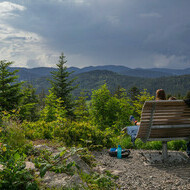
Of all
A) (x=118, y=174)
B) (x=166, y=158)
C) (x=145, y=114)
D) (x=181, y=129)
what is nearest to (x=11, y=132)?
(x=118, y=174)

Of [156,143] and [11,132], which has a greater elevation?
[11,132]

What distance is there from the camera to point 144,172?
3.51 m

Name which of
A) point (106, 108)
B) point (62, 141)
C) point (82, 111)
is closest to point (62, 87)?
point (82, 111)

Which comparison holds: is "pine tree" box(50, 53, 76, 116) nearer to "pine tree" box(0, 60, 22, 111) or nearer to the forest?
"pine tree" box(0, 60, 22, 111)

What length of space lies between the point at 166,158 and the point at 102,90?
5.75m

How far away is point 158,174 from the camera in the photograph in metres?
3.42

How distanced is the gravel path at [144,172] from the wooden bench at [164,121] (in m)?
0.48

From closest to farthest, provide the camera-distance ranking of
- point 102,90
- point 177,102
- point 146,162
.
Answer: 1. point 177,102
2. point 146,162
3. point 102,90

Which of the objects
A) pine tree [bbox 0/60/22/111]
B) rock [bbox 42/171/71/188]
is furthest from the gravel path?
pine tree [bbox 0/60/22/111]

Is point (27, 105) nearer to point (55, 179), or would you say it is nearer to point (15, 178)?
point (55, 179)

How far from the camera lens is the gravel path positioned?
9.71 ft

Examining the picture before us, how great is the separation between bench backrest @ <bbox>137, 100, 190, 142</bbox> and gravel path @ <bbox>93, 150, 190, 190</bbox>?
21.5 inches

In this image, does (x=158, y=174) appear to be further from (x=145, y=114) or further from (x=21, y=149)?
(x=21, y=149)

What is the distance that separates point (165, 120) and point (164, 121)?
3 cm
